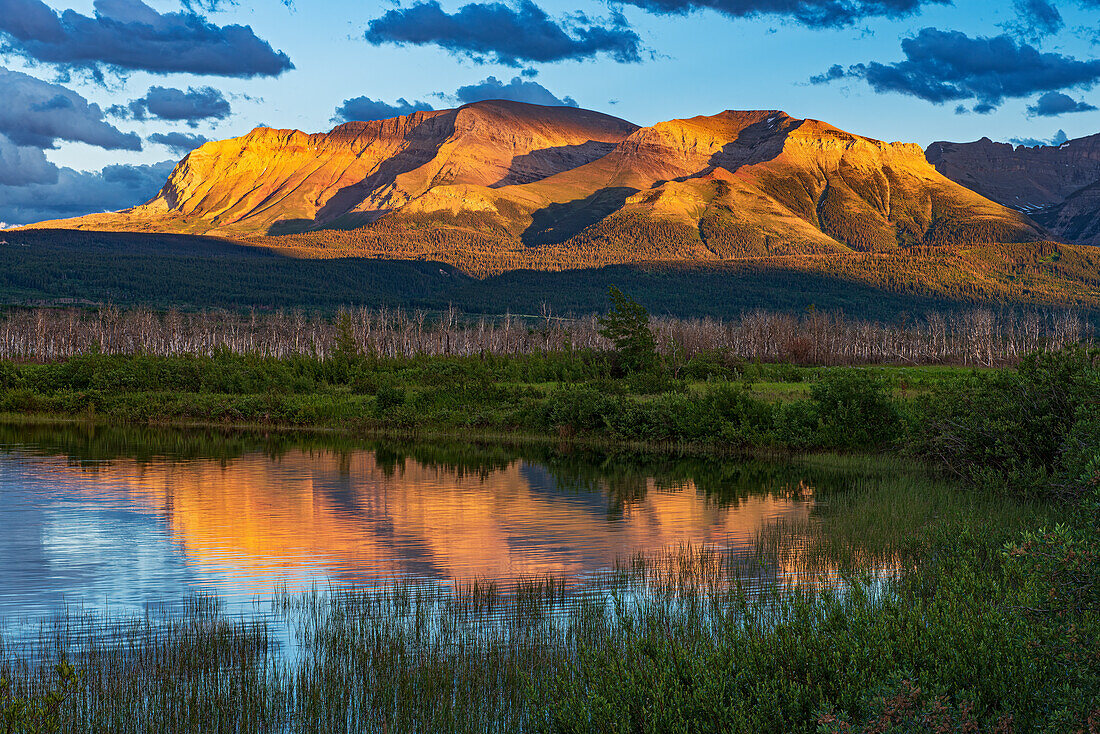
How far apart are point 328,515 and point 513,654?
14.4 meters

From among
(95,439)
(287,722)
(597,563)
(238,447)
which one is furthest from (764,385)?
(287,722)

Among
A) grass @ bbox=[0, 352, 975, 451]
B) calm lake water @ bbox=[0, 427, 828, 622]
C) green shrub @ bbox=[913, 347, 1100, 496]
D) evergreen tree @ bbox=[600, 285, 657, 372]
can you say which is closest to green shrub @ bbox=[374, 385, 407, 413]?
grass @ bbox=[0, 352, 975, 451]

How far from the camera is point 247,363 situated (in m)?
68.2

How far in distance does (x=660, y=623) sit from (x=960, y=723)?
5.70 m

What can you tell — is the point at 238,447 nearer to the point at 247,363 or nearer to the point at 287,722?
the point at 247,363

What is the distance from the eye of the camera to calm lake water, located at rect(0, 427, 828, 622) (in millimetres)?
17922

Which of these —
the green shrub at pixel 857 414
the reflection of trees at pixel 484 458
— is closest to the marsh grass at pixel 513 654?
the reflection of trees at pixel 484 458

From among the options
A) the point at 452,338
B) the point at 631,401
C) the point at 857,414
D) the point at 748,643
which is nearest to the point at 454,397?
the point at 631,401

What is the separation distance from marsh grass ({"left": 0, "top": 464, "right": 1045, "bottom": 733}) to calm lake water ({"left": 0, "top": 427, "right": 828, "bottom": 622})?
6.73 ft

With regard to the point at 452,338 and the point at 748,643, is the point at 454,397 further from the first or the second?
the point at 452,338

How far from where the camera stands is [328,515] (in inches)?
1003

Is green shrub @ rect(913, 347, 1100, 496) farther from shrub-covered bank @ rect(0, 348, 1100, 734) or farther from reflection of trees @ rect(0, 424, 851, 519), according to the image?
reflection of trees @ rect(0, 424, 851, 519)

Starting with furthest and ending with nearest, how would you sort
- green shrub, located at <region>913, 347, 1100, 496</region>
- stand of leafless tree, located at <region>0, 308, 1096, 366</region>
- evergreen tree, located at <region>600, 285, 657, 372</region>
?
1. stand of leafless tree, located at <region>0, 308, 1096, 366</region>
2. evergreen tree, located at <region>600, 285, 657, 372</region>
3. green shrub, located at <region>913, 347, 1100, 496</region>

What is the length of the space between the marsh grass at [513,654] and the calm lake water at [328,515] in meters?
2.05
